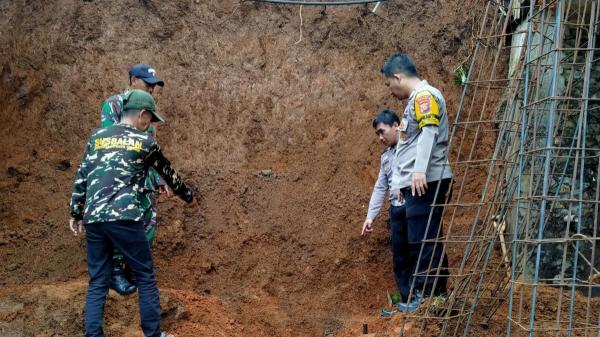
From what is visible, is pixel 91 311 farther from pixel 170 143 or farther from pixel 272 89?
pixel 272 89

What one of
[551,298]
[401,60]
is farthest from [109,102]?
[551,298]

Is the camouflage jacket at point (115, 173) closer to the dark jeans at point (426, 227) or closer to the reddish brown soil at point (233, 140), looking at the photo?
the reddish brown soil at point (233, 140)

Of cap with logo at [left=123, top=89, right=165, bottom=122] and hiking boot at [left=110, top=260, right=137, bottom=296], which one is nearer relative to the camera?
cap with logo at [left=123, top=89, right=165, bottom=122]

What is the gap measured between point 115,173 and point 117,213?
0.25m

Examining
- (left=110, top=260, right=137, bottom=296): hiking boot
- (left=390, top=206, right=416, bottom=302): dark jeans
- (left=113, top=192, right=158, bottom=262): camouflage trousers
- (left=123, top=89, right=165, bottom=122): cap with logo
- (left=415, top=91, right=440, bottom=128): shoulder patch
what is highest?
(left=415, top=91, right=440, bottom=128): shoulder patch

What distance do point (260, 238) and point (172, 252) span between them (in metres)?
0.77

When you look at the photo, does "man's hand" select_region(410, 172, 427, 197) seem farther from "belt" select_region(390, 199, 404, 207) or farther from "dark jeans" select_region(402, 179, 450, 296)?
"belt" select_region(390, 199, 404, 207)

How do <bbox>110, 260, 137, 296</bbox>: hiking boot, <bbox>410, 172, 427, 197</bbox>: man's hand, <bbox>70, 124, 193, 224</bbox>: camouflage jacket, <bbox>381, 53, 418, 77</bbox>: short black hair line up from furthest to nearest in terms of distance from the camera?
<bbox>110, 260, 137, 296</bbox>: hiking boot < <bbox>381, 53, 418, 77</bbox>: short black hair < <bbox>410, 172, 427, 197</bbox>: man's hand < <bbox>70, 124, 193, 224</bbox>: camouflage jacket

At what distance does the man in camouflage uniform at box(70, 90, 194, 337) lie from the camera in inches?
181

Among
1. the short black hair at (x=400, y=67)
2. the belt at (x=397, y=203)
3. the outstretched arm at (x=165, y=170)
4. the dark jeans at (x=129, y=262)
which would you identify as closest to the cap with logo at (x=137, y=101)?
the outstretched arm at (x=165, y=170)

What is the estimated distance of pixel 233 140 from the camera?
24.1 feet

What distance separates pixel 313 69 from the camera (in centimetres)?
770

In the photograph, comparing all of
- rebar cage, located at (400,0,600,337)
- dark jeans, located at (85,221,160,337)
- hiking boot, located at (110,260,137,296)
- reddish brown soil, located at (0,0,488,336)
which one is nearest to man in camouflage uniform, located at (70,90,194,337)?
dark jeans, located at (85,221,160,337)

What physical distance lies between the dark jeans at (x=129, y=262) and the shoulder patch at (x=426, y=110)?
193cm
